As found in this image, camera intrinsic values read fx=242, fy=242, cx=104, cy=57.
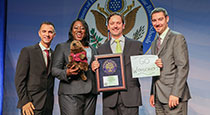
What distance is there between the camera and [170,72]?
222 cm

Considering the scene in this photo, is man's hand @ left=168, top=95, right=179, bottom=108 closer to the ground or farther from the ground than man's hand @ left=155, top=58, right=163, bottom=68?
closer to the ground

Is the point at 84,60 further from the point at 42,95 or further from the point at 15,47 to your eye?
the point at 15,47

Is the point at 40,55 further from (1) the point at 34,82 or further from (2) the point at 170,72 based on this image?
(2) the point at 170,72

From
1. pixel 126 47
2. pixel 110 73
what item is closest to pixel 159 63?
pixel 126 47

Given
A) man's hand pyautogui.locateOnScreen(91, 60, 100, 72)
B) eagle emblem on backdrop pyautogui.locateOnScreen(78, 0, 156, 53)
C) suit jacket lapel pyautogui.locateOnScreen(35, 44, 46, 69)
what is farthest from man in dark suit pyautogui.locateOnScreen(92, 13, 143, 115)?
eagle emblem on backdrop pyautogui.locateOnScreen(78, 0, 156, 53)

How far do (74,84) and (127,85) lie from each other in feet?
1.66

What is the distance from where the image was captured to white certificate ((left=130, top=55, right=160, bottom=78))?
2.25 m

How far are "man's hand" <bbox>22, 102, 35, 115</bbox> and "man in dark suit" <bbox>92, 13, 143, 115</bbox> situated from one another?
0.72 meters

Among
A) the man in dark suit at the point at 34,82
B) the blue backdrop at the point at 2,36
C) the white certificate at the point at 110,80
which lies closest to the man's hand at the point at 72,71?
the white certificate at the point at 110,80

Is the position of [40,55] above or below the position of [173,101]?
above

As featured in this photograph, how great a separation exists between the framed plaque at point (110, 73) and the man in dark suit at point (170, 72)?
35 cm

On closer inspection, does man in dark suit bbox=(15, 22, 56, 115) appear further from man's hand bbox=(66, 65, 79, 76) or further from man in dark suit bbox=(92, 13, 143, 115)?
man in dark suit bbox=(92, 13, 143, 115)

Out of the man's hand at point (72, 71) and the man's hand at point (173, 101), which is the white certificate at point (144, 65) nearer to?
the man's hand at point (173, 101)

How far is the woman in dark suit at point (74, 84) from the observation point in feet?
7.50
